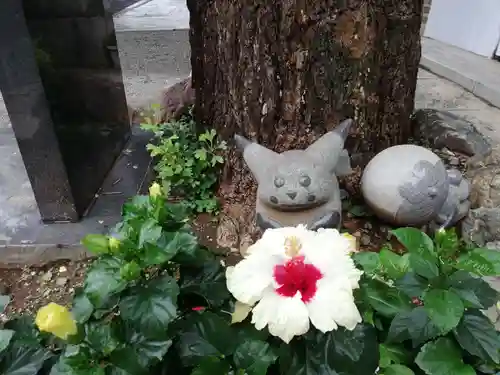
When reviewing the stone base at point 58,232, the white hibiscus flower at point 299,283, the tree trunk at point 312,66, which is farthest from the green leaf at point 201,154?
the white hibiscus flower at point 299,283

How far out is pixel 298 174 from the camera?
1739 mm

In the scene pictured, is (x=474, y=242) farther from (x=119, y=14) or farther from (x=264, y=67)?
(x=119, y=14)

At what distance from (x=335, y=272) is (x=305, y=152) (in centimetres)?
108

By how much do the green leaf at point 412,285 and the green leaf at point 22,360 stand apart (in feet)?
2.20

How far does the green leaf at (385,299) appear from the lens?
3.13 feet

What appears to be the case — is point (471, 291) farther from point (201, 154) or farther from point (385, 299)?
point (201, 154)

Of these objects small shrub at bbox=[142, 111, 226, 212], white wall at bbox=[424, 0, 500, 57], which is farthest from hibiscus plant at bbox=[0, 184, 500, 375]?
white wall at bbox=[424, 0, 500, 57]

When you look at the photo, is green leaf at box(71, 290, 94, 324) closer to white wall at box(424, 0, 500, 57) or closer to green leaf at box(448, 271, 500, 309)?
green leaf at box(448, 271, 500, 309)

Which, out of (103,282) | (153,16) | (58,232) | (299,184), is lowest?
(153,16)

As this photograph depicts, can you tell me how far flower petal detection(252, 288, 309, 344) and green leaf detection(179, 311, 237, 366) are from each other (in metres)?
0.16

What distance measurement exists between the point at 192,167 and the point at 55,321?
156 centimetres

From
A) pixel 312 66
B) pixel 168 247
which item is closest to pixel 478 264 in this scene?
pixel 168 247

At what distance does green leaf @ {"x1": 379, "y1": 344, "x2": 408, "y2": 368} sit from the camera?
3.12ft

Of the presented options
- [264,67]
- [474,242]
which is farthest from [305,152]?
[474,242]
